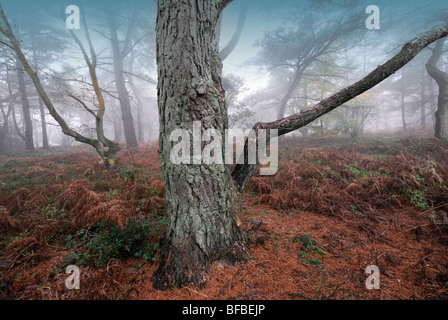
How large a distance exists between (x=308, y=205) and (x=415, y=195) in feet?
7.42

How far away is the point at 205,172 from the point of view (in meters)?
1.75

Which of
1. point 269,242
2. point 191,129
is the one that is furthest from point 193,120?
point 269,242

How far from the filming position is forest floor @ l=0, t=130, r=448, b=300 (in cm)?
166

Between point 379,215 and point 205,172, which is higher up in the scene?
point 205,172

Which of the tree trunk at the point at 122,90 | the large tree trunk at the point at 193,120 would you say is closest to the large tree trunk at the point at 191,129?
the large tree trunk at the point at 193,120

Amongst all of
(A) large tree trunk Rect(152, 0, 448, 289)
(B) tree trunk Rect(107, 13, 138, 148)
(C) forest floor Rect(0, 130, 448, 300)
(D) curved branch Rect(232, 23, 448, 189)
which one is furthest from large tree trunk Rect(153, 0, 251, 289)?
(B) tree trunk Rect(107, 13, 138, 148)

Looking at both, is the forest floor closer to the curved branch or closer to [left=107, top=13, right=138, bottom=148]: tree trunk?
the curved branch

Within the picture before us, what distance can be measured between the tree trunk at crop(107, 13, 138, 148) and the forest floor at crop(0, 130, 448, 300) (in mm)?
7122

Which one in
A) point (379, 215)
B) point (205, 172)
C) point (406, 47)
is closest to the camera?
point (205, 172)

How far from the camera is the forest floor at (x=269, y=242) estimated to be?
1.66 metres

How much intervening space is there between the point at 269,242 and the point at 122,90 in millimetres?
12701

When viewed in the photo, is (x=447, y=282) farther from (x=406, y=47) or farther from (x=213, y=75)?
(x=213, y=75)
